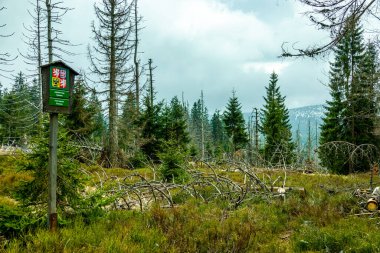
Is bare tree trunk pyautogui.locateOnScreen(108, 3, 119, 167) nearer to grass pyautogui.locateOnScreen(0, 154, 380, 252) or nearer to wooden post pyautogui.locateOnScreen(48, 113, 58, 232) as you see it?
grass pyautogui.locateOnScreen(0, 154, 380, 252)

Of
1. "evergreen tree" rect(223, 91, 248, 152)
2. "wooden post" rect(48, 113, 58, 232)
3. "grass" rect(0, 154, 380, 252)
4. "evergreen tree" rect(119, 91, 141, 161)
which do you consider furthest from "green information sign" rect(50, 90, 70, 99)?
"evergreen tree" rect(223, 91, 248, 152)

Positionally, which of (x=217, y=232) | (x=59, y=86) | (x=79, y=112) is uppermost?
(x=79, y=112)

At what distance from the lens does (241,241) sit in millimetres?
5570

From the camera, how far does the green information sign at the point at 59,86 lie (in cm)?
548

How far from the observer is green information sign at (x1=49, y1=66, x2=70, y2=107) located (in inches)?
216

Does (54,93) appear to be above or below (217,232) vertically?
above

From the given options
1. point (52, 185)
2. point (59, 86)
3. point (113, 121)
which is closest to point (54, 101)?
point (59, 86)

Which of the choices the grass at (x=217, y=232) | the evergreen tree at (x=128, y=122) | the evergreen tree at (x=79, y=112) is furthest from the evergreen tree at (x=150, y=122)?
the grass at (x=217, y=232)

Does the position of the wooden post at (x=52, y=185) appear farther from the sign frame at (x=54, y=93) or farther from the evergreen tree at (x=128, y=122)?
the evergreen tree at (x=128, y=122)

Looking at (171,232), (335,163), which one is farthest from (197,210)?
(335,163)

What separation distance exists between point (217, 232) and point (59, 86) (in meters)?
3.78

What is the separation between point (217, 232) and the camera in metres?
6.02

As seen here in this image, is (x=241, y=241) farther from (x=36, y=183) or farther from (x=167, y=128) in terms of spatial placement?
(x=167, y=128)

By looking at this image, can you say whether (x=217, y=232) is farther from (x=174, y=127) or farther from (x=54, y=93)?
(x=174, y=127)
